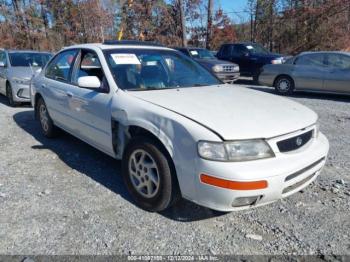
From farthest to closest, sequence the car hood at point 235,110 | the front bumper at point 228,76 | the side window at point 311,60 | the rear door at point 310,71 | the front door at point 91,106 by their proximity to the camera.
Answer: the front bumper at point 228,76 < the side window at point 311,60 < the rear door at point 310,71 < the front door at point 91,106 < the car hood at point 235,110

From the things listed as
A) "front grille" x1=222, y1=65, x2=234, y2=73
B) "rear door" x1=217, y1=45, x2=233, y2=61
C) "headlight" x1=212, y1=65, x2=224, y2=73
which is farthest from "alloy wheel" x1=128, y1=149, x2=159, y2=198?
"rear door" x1=217, y1=45, x2=233, y2=61

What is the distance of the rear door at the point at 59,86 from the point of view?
4461 mm

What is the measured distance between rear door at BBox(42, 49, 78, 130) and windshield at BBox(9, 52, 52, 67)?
3.93 m

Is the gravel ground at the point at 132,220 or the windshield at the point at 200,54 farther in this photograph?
the windshield at the point at 200,54

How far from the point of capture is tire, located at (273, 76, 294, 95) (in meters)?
10.3

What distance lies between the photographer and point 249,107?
10.2 ft

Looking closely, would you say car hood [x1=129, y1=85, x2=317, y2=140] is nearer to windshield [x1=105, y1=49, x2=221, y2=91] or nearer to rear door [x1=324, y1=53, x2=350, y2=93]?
windshield [x1=105, y1=49, x2=221, y2=91]

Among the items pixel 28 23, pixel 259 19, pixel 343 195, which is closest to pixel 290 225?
pixel 343 195

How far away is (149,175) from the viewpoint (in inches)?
121

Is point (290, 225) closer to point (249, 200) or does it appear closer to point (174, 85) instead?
point (249, 200)

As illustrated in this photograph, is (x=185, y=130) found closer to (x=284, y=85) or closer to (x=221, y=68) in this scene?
(x=284, y=85)

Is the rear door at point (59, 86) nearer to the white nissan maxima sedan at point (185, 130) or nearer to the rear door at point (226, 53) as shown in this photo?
the white nissan maxima sedan at point (185, 130)

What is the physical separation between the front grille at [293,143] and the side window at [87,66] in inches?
85.5

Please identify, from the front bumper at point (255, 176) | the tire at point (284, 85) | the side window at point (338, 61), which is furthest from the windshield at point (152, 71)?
the tire at point (284, 85)
